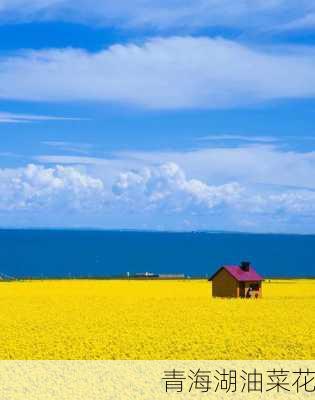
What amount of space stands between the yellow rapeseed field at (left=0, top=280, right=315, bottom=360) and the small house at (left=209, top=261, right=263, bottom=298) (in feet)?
5.64

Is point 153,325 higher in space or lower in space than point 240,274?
lower

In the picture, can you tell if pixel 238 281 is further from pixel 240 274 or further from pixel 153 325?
pixel 153 325

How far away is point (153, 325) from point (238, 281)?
23745mm

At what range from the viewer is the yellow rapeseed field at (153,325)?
35344mm


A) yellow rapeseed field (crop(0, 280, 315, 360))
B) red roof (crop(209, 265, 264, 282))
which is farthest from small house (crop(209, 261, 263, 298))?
yellow rapeseed field (crop(0, 280, 315, 360))

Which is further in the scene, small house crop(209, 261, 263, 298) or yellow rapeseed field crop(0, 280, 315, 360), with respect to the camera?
small house crop(209, 261, 263, 298)

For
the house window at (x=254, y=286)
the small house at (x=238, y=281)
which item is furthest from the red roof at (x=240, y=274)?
the house window at (x=254, y=286)

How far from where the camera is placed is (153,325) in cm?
4725

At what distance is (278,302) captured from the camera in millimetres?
67500

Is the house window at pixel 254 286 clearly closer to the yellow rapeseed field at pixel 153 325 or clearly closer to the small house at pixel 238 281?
the small house at pixel 238 281

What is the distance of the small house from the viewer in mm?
70000

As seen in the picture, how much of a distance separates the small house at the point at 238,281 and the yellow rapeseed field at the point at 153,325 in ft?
5.64

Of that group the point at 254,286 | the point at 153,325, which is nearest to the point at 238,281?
the point at 254,286

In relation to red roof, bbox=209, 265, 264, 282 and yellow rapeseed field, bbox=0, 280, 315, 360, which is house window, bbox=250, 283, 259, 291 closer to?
red roof, bbox=209, 265, 264, 282
